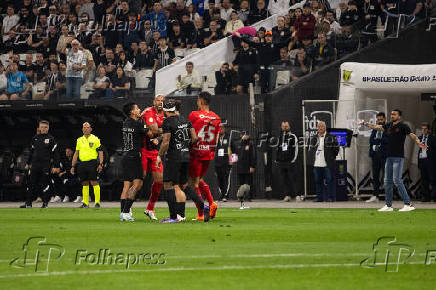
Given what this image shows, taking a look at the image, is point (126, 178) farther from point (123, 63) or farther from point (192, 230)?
point (123, 63)

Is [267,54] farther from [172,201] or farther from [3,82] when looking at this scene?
[172,201]

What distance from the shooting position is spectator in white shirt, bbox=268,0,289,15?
3141cm

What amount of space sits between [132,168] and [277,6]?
50.7 ft

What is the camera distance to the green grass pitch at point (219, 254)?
844 cm

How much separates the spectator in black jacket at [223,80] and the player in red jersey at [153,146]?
11452 mm

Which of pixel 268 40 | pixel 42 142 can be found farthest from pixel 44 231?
pixel 268 40

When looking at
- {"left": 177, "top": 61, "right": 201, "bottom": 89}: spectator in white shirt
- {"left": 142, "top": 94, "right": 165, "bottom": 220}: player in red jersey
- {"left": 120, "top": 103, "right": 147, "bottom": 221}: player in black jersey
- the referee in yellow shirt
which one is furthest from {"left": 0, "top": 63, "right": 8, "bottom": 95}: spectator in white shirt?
{"left": 120, "top": 103, "right": 147, "bottom": 221}: player in black jersey

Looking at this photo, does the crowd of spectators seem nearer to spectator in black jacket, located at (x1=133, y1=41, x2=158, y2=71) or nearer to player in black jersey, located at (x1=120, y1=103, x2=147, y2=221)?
spectator in black jacket, located at (x1=133, y1=41, x2=158, y2=71)

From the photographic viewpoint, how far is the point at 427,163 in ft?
88.9

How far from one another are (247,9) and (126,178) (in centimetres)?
1533

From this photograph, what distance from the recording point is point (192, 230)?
14586mm

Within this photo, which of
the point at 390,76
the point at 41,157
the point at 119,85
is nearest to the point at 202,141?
the point at 41,157

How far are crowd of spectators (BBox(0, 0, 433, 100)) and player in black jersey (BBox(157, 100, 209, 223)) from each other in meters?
12.5

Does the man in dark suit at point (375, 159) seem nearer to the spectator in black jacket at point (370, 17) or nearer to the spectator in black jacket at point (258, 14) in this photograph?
the spectator in black jacket at point (370, 17)
